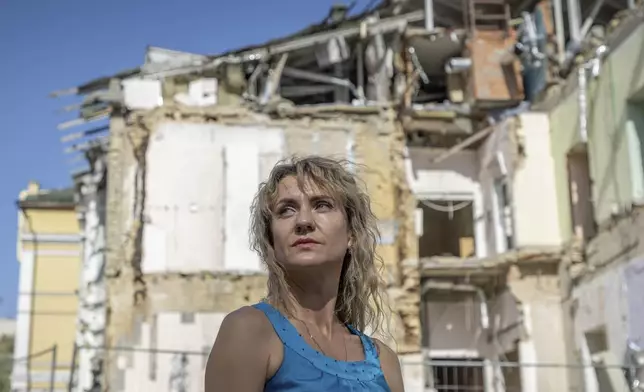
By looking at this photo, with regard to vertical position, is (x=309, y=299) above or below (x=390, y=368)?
above

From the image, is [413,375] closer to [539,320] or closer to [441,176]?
[539,320]

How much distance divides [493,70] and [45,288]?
1854 cm

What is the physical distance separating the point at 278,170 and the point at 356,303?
0.62 m

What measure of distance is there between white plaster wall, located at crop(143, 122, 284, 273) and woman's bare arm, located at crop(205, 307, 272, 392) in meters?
13.0

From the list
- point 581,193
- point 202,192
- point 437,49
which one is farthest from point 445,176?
point 202,192

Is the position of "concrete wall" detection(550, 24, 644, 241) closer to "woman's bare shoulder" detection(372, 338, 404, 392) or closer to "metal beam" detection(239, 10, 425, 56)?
"metal beam" detection(239, 10, 425, 56)

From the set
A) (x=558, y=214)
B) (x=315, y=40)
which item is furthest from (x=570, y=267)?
(x=315, y=40)

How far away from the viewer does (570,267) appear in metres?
14.9

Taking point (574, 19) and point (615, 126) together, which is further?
point (574, 19)

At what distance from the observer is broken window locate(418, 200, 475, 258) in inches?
776

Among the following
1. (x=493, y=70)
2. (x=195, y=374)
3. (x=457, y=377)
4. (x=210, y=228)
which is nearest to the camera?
(x=195, y=374)

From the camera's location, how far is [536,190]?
16125mm

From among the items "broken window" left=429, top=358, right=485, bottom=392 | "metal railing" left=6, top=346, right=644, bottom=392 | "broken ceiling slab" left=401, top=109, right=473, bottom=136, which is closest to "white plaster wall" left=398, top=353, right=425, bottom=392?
"metal railing" left=6, top=346, right=644, bottom=392

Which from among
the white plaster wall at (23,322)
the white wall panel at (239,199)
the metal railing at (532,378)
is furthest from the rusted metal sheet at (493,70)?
the white plaster wall at (23,322)
